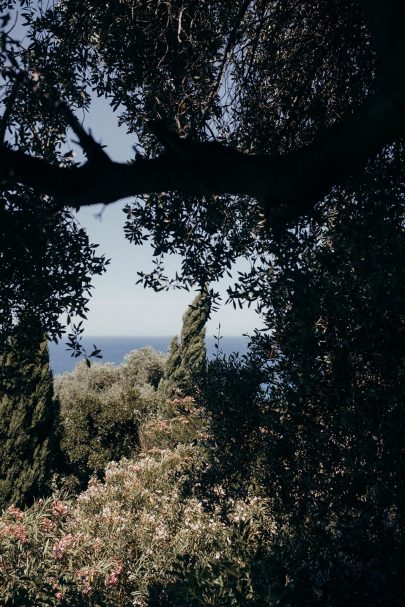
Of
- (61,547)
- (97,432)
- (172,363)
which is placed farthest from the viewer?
(172,363)

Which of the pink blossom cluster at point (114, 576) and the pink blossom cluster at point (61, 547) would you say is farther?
the pink blossom cluster at point (61, 547)

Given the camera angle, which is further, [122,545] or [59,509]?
[59,509]

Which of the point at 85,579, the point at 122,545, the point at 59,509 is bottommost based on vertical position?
the point at 85,579

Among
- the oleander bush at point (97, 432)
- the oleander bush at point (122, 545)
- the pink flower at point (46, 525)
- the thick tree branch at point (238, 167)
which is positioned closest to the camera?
the thick tree branch at point (238, 167)

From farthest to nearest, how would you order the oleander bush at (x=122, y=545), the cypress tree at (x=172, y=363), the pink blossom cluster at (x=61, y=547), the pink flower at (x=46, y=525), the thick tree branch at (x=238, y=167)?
the cypress tree at (x=172, y=363), the pink flower at (x=46, y=525), the pink blossom cluster at (x=61, y=547), the oleander bush at (x=122, y=545), the thick tree branch at (x=238, y=167)

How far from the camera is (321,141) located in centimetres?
288

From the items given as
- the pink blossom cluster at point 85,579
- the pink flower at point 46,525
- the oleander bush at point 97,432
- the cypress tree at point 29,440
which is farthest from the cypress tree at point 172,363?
the pink blossom cluster at point 85,579

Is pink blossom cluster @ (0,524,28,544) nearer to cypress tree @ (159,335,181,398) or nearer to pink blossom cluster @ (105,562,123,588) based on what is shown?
pink blossom cluster @ (105,562,123,588)

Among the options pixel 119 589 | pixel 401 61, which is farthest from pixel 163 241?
pixel 119 589

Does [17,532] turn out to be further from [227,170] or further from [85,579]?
[227,170]

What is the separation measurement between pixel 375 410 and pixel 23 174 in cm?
284

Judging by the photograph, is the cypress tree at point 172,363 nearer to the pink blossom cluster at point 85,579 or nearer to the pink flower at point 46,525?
the pink flower at point 46,525

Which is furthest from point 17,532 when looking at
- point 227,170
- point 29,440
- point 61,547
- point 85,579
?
point 227,170

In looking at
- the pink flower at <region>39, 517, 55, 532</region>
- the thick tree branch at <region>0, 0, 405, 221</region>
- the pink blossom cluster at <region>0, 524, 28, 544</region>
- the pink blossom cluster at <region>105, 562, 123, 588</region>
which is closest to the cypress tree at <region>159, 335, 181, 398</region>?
the pink flower at <region>39, 517, 55, 532</region>
